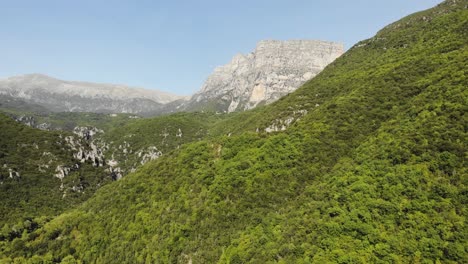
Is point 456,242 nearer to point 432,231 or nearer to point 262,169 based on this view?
point 432,231

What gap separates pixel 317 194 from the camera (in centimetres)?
5944

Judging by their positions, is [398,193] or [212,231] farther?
[212,231]

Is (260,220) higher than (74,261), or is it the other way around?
(260,220)

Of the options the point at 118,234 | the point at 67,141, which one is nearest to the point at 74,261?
the point at 118,234

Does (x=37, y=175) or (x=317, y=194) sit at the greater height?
A: (x=317, y=194)

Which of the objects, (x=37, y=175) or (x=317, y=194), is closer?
(x=317, y=194)

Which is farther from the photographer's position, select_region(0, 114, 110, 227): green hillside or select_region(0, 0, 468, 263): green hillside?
select_region(0, 114, 110, 227): green hillside

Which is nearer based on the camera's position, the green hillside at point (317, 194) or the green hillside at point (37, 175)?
the green hillside at point (317, 194)

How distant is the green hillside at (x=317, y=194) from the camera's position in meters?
46.6

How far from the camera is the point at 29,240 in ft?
273

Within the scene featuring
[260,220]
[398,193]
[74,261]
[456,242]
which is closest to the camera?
[456,242]

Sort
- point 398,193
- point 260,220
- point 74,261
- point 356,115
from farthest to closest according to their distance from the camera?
point 356,115 < point 74,261 < point 260,220 < point 398,193

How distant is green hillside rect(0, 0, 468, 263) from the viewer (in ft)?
153

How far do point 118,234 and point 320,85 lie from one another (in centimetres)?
Result: 10388
